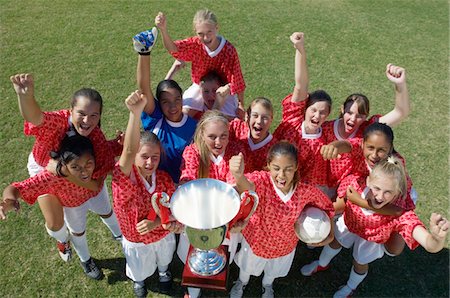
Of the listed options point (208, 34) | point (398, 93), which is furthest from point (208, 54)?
point (398, 93)

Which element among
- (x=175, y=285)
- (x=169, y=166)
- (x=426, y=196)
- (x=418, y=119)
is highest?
(x=169, y=166)

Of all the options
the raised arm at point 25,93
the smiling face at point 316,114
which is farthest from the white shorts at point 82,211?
the smiling face at point 316,114

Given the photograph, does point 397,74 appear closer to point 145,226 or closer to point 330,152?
point 330,152

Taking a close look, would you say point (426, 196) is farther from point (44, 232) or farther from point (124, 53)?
point (124, 53)

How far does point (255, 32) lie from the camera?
25.7 ft

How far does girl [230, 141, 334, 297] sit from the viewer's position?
8.86 feet

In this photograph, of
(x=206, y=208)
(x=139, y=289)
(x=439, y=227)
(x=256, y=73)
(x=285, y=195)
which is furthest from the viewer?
(x=256, y=73)

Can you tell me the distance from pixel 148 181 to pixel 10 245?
6.66 ft

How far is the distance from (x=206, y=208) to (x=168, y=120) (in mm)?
1315

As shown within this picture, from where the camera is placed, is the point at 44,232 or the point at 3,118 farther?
the point at 3,118

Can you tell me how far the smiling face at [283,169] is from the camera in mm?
2682

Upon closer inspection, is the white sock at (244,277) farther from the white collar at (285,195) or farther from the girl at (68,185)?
the girl at (68,185)

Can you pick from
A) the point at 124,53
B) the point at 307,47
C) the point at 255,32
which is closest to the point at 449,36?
the point at 307,47

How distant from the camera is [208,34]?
3924 millimetres
